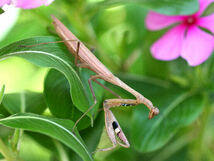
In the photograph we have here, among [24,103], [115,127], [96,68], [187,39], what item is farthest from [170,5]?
[24,103]

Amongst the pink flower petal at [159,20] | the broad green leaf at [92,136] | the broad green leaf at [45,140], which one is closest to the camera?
the broad green leaf at [92,136]

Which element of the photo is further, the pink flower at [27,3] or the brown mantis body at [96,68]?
the brown mantis body at [96,68]

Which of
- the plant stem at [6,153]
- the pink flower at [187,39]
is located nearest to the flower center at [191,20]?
the pink flower at [187,39]

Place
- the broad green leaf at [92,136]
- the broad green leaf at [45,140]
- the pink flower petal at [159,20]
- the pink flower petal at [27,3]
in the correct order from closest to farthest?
the pink flower petal at [27,3]
the broad green leaf at [92,136]
the broad green leaf at [45,140]
the pink flower petal at [159,20]

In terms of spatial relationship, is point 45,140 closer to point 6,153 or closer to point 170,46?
point 6,153

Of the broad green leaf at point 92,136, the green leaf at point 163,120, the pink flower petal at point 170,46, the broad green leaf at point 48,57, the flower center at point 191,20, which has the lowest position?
the green leaf at point 163,120

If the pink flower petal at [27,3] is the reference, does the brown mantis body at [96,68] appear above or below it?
below

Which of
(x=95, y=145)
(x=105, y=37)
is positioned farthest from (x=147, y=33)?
(x=95, y=145)

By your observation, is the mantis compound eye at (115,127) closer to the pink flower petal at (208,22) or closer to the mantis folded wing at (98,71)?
the mantis folded wing at (98,71)

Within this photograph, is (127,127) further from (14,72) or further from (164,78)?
(14,72)
